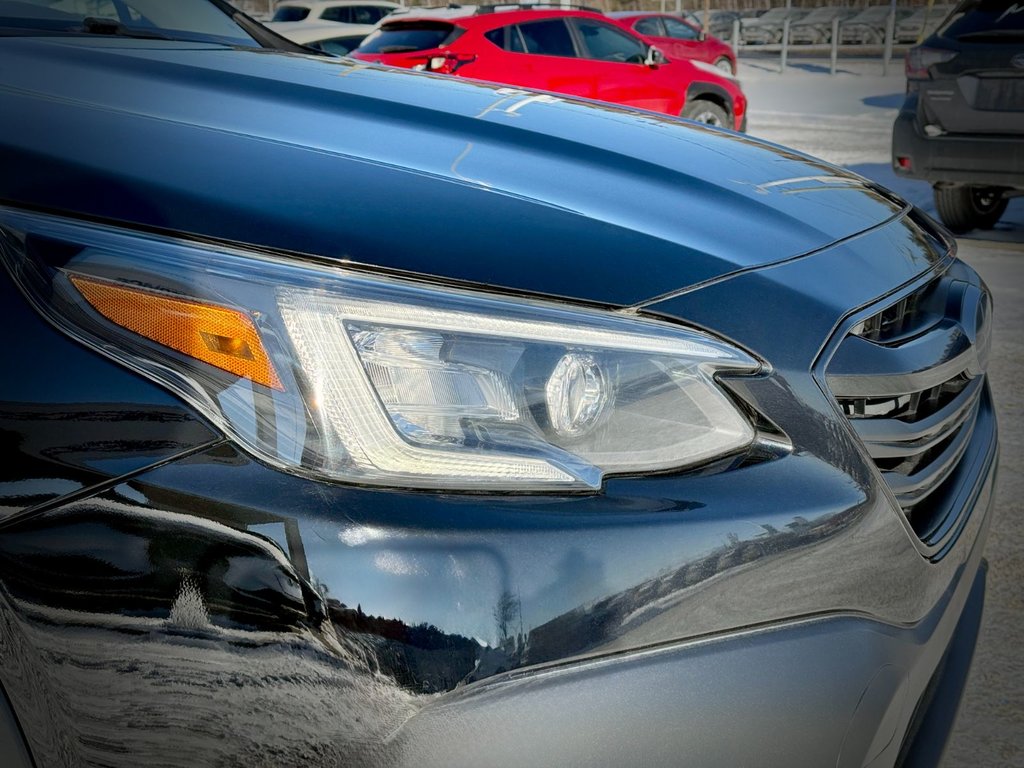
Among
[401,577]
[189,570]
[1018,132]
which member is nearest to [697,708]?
[401,577]

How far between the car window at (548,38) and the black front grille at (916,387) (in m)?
8.56

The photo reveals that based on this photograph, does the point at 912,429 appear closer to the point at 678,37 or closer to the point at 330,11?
the point at 330,11

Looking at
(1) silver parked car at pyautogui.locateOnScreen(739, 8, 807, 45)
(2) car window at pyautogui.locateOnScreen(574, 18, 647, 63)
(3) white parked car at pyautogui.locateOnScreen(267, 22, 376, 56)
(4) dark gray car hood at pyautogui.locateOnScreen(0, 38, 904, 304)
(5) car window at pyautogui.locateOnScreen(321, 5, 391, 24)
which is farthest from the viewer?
(1) silver parked car at pyautogui.locateOnScreen(739, 8, 807, 45)

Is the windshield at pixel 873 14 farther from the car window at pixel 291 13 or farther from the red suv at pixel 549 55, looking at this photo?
the red suv at pixel 549 55

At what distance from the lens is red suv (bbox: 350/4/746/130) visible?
9.16 meters

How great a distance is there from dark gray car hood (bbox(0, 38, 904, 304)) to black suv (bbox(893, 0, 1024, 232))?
179 inches

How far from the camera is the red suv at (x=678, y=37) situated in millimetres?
17516

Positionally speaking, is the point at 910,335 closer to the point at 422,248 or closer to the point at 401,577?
the point at 422,248

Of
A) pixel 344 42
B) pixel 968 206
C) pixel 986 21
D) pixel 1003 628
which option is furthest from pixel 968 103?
pixel 344 42

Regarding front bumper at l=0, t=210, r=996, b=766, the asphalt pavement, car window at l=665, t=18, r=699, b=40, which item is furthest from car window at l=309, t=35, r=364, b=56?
front bumper at l=0, t=210, r=996, b=766

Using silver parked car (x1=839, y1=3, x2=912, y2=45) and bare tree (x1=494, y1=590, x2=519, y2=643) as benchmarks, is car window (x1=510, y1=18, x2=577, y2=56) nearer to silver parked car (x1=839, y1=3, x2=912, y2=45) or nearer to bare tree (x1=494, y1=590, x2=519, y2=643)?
bare tree (x1=494, y1=590, x2=519, y2=643)

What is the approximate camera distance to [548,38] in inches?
388

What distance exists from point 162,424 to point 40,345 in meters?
0.17

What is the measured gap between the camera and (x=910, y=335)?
57.1 inches
